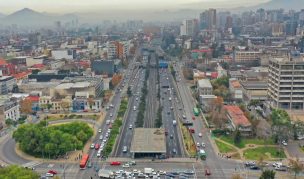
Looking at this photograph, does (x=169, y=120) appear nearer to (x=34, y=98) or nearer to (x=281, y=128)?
(x=281, y=128)

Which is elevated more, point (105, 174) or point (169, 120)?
point (169, 120)

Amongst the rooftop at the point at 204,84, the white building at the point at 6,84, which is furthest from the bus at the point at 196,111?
the white building at the point at 6,84

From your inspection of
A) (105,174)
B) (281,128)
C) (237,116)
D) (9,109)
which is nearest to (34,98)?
(9,109)

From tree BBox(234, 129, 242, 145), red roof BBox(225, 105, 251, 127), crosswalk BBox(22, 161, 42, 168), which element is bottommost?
crosswalk BBox(22, 161, 42, 168)

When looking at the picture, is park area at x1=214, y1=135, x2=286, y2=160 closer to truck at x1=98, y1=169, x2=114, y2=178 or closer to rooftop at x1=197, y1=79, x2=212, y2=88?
truck at x1=98, y1=169, x2=114, y2=178

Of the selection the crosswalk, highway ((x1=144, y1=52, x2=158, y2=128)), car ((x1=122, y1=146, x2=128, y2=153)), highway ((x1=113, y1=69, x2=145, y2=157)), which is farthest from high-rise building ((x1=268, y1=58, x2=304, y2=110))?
the crosswalk

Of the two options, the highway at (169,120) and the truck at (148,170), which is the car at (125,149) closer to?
the highway at (169,120)
